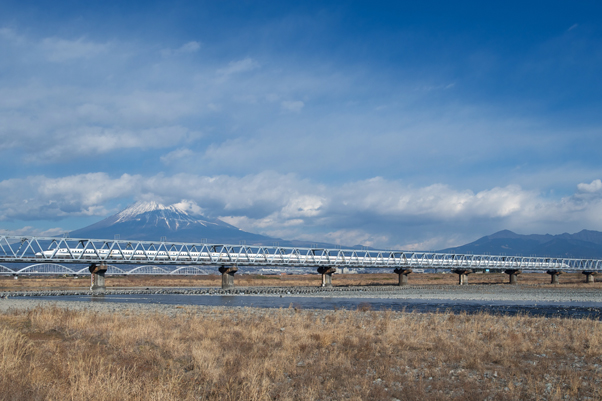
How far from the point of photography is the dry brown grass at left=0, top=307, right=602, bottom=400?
970cm

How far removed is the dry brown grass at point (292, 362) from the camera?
9695mm

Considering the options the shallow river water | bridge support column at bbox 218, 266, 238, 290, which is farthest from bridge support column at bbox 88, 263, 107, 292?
the shallow river water

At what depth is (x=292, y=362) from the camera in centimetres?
1317

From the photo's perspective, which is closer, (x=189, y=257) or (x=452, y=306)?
(x=452, y=306)

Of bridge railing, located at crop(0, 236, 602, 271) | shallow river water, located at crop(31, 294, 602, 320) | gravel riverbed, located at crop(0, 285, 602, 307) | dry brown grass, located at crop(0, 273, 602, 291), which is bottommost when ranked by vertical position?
dry brown grass, located at crop(0, 273, 602, 291)

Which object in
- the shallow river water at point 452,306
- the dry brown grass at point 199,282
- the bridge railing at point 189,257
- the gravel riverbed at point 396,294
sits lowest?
the dry brown grass at point 199,282

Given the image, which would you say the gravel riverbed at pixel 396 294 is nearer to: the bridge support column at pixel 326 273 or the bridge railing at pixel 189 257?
the bridge railing at pixel 189 257

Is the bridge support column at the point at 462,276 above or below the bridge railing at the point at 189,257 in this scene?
below

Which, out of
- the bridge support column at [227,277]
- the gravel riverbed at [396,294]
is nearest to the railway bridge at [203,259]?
the bridge support column at [227,277]

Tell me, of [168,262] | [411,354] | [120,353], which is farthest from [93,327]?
[168,262]

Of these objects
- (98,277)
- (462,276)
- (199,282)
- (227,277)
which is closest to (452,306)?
(227,277)

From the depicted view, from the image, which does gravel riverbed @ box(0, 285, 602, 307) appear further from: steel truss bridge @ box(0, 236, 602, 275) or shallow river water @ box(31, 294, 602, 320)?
shallow river water @ box(31, 294, 602, 320)

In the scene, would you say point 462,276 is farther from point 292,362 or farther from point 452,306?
point 292,362

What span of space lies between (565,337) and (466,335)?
3994mm
